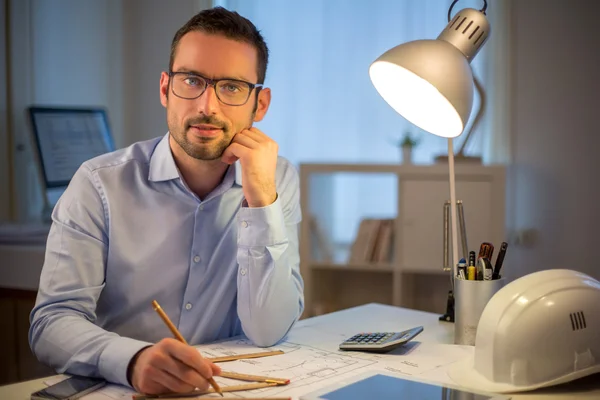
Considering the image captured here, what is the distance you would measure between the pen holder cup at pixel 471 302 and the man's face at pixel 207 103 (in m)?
0.57

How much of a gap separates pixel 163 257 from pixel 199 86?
37 centimetres

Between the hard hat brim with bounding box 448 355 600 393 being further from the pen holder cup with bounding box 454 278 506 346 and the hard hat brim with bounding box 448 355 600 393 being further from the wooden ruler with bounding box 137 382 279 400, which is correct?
the wooden ruler with bounding box 137 382 279 400

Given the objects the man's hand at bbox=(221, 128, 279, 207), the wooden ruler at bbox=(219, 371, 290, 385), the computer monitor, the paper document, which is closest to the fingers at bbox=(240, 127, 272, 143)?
the man's hand at bbox=(221, 128, 279, 207)

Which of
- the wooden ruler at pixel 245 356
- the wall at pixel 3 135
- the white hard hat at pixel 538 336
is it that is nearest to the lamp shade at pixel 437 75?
the white hard hat at pixel 538 336

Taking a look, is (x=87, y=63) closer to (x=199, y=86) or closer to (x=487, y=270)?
(x=199, y=86)

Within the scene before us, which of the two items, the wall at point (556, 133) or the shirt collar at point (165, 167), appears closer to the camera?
the shirt collar at point (165, 167)

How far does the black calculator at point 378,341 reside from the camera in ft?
4.72

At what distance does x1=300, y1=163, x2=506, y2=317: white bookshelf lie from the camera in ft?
10.7

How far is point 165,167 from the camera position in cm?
163

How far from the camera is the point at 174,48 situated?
1617mm

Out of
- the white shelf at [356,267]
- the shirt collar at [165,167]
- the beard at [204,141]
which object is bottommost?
the white shelf at [356,267]

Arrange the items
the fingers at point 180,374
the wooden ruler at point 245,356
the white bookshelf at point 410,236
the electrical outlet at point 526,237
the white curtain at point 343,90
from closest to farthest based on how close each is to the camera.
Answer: the fingers at point 180,374 < the wooden ruler at point 245,356 < the white bookshelf at point 410,236 < the electrical outlet at point 526,237 < the white curtain at point 343,90

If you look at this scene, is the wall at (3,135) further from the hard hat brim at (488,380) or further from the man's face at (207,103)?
the hard hat brim at (488,380)

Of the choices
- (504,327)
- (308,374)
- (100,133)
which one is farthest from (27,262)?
(504,327)
